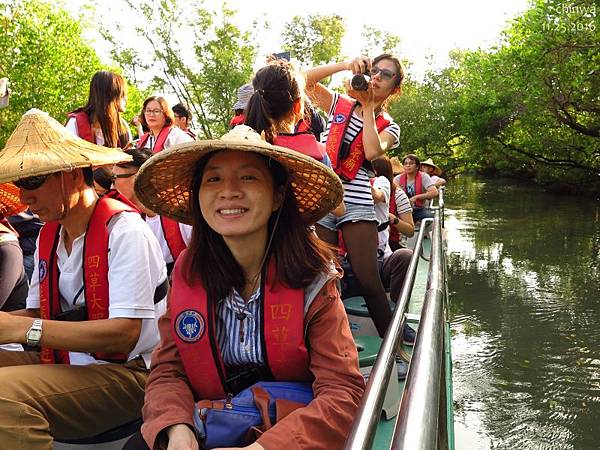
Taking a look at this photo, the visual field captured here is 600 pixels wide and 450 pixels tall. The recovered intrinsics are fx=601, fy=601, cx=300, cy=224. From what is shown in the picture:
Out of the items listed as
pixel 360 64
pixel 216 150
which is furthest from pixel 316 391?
pixel 360 64

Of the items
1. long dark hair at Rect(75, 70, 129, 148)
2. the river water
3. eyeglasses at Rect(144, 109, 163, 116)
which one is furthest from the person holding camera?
the river water

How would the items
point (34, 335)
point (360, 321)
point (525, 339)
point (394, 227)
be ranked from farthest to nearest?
point (525, 339), point (394, 227), point (360, 321), point (34, 335)

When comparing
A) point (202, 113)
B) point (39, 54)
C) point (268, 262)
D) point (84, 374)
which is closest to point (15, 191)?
point (84, 374)

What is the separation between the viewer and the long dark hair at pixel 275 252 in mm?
1663

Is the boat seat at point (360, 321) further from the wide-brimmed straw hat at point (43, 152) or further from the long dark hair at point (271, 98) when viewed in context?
the wide-brimmed straw hat at point (43, 152)

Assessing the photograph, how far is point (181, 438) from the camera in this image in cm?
149

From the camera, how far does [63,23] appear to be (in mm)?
13633

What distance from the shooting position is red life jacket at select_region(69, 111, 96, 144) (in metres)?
3.89

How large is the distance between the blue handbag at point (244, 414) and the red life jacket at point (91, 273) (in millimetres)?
568

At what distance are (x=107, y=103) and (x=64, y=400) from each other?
2.49 metres

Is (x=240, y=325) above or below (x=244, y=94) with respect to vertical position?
below

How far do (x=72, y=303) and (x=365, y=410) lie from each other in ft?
4.56

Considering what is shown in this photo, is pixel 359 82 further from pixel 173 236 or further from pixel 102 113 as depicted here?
pixel 102 113

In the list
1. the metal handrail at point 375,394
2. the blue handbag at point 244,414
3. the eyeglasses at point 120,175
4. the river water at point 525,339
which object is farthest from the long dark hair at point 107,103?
the river water at point 525,339
